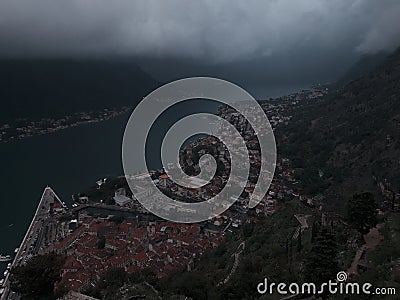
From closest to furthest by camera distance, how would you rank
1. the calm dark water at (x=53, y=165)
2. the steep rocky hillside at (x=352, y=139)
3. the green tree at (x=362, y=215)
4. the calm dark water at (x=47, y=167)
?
the green tree at (x=362, y=215) → the steep rocky hillside at (x=352, y=139) → the calm dark water at (x=53, y=165) → the calm dark water at (x=47, y=167)

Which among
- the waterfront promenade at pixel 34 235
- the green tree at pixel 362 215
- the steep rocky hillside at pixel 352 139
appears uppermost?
the steep rocky hillside at pixel 352 139

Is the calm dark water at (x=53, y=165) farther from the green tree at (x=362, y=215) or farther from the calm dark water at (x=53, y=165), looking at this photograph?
the green tree at (x=362, y=215)

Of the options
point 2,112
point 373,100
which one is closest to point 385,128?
point 373,100

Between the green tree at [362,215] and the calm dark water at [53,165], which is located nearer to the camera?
the green tree at [362,215]

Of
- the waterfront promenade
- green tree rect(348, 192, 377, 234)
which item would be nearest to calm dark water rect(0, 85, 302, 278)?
the waterfront promenade

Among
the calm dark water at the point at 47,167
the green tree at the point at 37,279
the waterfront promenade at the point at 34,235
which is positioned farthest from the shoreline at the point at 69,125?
the green tree at the point at 37,279

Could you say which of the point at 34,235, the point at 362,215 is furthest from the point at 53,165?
the point at 362,215

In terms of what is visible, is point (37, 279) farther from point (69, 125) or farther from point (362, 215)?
point (69, 125)
